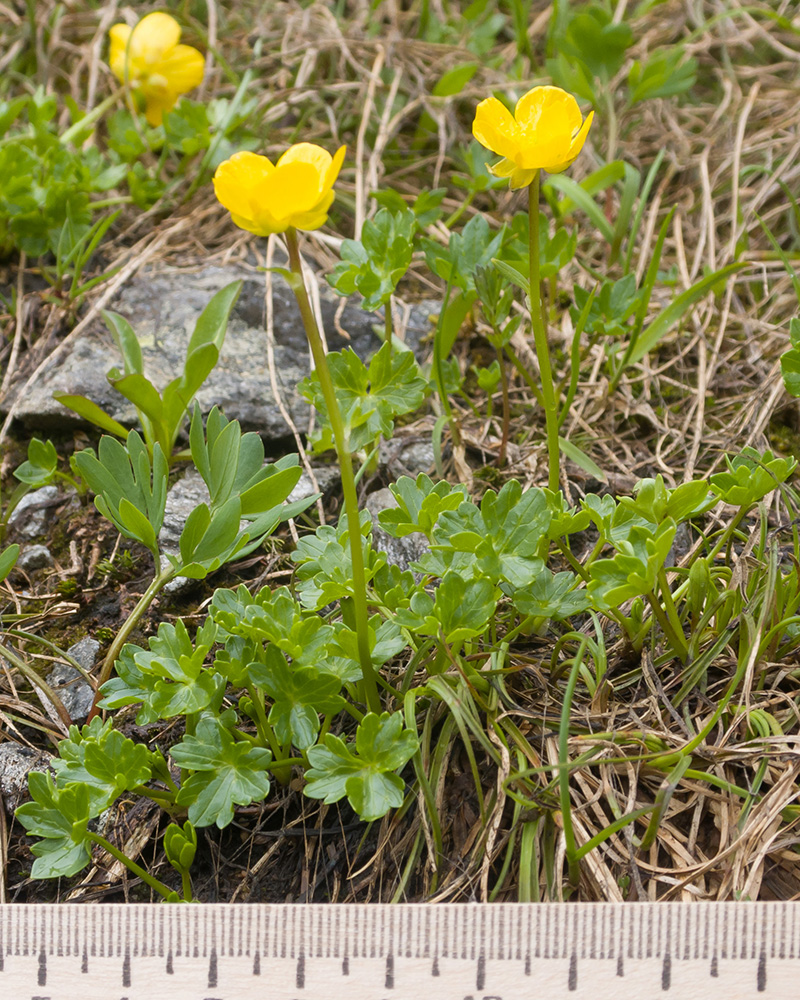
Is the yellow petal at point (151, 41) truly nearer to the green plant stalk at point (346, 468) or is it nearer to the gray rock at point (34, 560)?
the gray rock at point (34, 560)

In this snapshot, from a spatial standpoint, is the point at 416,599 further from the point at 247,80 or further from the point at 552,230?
the point at 247,80

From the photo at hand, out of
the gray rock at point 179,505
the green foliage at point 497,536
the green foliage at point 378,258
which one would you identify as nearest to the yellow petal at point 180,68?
the green foliage at point 378,258

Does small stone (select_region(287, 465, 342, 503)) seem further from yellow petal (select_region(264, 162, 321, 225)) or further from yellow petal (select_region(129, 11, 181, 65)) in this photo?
yellow petal (select_region(129, 11, 181, 65))

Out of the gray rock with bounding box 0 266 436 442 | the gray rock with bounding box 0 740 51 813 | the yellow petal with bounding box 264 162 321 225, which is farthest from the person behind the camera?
the gray rock with bounding box 0 266 436 442

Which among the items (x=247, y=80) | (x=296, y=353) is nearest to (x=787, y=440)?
(x=296, y=353)

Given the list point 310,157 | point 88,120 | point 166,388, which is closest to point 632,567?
point 310,157

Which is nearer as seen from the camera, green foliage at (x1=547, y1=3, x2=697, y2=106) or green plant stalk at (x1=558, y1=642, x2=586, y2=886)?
green plant stalk at (x1=558, y1=642, x2=586, y2=886)

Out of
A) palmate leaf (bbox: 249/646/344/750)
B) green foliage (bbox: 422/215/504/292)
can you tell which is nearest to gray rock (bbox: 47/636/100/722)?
palmate leaf (bbox: 249/646/344/750)

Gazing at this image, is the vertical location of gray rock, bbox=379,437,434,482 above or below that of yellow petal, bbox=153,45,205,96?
below
